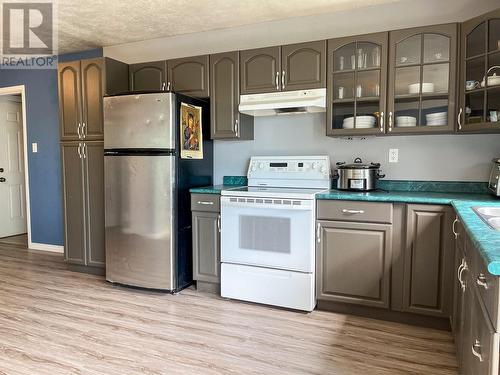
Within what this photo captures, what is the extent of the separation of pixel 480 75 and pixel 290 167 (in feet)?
5.10

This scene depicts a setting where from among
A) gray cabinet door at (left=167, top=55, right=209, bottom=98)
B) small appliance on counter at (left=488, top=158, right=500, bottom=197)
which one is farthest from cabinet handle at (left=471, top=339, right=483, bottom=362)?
gray cabinet door at (left=167, top=55, right=209, bottom=98)

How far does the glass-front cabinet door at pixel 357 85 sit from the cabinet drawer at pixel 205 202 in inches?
42.6

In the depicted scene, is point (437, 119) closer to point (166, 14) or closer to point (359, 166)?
point (359, 166)

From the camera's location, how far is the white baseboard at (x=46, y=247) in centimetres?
468

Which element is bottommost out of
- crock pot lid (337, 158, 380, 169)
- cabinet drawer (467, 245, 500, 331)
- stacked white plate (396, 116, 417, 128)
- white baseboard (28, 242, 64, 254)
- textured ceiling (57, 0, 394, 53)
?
white baseboard (28, 242, 64, 254)

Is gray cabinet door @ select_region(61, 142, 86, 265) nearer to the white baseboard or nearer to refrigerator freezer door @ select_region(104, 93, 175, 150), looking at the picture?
refrigerator freezer door @ select_region(104, 93, 175, 150)

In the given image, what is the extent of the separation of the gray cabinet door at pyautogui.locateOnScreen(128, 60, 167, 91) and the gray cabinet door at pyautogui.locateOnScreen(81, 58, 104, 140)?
1.03ft

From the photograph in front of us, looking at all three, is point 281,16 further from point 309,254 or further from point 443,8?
point 309,254

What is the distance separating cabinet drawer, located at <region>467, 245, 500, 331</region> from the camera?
3.51 feet

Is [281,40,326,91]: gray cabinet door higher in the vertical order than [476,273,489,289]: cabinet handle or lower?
higher

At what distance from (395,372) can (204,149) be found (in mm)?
2390

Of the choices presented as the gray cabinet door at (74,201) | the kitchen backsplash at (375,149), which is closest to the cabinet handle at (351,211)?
the kitchen backsplash at (375,149)

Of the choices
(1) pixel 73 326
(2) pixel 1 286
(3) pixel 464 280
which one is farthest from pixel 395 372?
(2) pixel 1 286

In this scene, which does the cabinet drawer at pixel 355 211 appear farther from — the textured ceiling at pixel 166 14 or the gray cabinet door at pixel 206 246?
the textured ceiling at pixel 166 14
